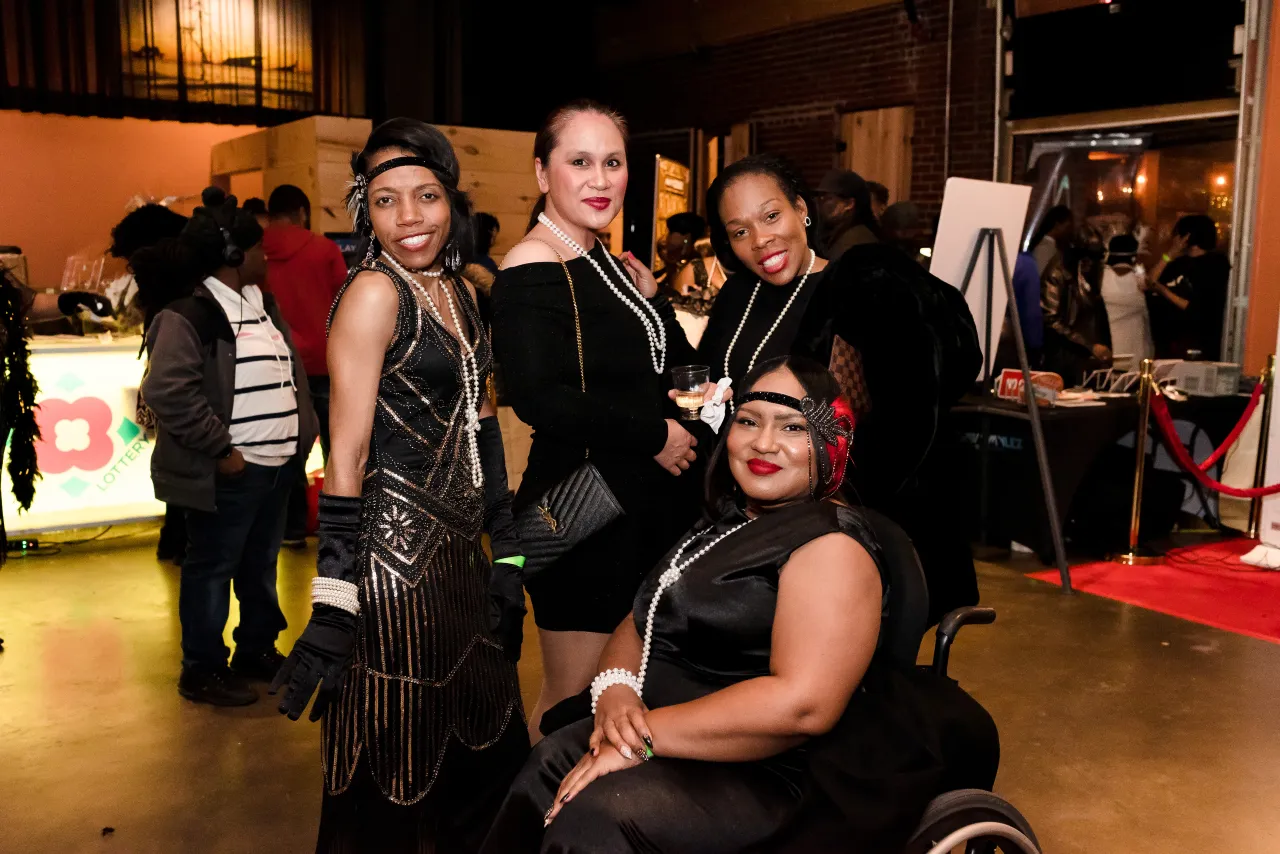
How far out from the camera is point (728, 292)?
2.75 meters

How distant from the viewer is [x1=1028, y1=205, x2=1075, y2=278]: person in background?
748cm

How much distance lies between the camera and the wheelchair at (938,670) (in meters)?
1.75

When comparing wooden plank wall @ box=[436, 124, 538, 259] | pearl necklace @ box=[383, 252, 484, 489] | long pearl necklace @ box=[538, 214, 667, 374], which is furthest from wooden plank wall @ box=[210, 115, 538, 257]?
pearl necklace @ box=[383, 252, 484, 489]

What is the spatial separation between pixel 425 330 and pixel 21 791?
6.75 ft

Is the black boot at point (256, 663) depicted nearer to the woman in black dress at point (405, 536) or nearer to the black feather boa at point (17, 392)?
the black feather boa at point (17, 392)

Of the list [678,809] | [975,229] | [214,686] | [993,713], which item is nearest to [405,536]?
[678,809]

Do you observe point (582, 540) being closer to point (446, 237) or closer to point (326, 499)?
point (326, 499)

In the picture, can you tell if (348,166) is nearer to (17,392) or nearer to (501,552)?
(17,392)

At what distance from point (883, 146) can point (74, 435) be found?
21.9ft

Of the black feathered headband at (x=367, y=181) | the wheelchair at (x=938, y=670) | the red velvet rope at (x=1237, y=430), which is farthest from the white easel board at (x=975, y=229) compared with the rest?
the black feathered headband at (x=367, y=181)

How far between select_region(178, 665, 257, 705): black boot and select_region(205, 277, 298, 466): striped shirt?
2.39 ft

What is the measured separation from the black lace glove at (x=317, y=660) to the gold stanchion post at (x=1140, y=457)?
457 centimetres

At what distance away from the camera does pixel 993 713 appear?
376 cm

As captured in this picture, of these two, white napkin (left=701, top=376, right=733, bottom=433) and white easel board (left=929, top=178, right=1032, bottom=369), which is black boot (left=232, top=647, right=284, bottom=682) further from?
white easel board (left=929, top=178, right=1032, bottom=369)
